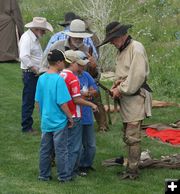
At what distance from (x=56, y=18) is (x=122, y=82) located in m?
15.3

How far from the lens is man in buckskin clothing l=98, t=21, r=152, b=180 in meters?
6.39

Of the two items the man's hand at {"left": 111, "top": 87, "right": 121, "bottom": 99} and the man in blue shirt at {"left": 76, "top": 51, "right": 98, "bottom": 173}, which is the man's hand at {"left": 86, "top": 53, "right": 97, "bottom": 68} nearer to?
the man in blue shirt at {"left": 76, "top": 51, "right": 98, "bottom": 173}

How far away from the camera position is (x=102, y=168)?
23.9ft

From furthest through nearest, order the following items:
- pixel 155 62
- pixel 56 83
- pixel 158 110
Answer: pixel 155 62 < pixel 158 110 < pixel 56 83

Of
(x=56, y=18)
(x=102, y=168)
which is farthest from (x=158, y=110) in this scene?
(x=56, y=18)

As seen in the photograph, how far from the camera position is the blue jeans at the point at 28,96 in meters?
8.82

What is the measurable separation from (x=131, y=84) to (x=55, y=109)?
0.85 meters

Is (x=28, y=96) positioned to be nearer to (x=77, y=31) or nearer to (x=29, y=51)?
(x=29, y=51)

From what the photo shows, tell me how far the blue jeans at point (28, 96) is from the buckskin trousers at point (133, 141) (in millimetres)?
2490

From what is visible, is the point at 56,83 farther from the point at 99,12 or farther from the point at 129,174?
the point at 99,12

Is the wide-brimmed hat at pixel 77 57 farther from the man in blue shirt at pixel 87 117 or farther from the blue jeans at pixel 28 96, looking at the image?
the blue jeans at pixel 28 96

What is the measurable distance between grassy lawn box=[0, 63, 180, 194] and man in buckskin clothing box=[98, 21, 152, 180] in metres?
0.37

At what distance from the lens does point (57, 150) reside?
20.9 ft

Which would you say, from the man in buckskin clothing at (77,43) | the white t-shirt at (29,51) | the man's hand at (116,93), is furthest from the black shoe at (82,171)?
the white t-shirt at (29,51)
